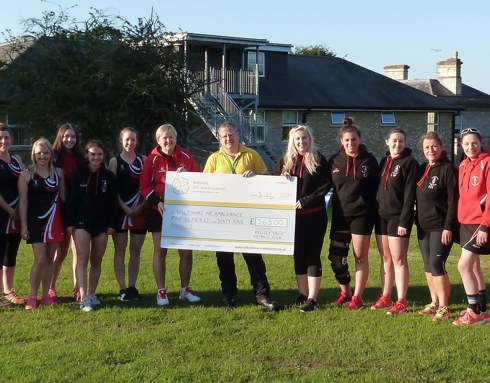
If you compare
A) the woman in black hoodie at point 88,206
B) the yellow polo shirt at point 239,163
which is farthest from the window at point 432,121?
the woman in black hoodie at point 88,206

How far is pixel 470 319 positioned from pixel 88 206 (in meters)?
4.21

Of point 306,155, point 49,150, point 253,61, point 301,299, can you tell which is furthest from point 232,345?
point 253,61

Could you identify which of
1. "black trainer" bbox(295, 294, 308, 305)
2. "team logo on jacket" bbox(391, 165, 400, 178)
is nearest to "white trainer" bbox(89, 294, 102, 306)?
"black trainer" bbox(295, 294, 308, 305)

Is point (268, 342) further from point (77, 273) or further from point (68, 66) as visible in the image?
point (68, 66)

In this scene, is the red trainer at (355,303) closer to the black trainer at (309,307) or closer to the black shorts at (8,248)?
the black trainer at (309,307)

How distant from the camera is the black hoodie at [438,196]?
280 inches

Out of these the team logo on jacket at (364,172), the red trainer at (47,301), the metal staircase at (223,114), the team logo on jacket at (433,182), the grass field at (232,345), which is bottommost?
the grass field at (232,345)

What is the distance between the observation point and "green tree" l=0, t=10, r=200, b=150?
21219mm

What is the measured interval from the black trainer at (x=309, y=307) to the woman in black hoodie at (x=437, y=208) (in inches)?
49.9

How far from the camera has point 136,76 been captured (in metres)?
21.7

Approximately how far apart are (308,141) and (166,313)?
2.41 metres

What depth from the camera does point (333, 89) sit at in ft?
125

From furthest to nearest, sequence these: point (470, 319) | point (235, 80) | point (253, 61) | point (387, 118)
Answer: point (387, 118)
point (253, 61)
point (235, 80)
point (470, 319)

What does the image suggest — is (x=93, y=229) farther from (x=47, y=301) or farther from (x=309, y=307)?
(x=309, y=307)
